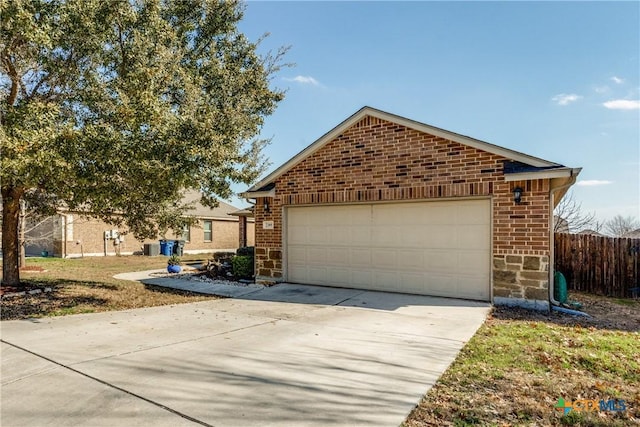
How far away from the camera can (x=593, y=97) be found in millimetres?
11156

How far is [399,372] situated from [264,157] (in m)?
13.5

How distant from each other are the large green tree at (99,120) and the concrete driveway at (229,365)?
2527 mm

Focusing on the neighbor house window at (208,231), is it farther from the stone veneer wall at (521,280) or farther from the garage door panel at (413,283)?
the stone veneer wall at (521,280)

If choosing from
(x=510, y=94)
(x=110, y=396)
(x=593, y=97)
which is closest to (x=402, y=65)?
(x=510, y=94)

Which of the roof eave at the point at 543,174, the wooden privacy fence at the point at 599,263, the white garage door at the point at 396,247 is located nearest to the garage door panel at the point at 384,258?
the white garage door at the point at 396,247

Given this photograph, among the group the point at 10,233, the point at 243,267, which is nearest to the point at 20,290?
the point at 10,233

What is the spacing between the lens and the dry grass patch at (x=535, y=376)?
3.13m

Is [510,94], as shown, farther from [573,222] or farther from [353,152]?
[573,222]

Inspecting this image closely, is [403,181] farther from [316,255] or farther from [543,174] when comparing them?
[316,255]

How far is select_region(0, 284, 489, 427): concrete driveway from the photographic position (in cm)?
308

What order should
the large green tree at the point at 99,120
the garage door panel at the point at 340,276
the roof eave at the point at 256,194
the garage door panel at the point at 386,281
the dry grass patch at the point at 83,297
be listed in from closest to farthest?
the large green tree at the point at 99,120 < the dry grass patch at the point at 83,297 < the garage door panel at the point at 386,281 < the garage door panel at the point at 340,276 < the roof eave at the point at 256,194

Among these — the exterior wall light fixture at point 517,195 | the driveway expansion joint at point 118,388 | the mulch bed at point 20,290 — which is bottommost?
the mulch bed at point 20,290

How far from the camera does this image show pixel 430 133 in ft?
27.5

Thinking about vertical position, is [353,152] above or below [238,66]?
below
